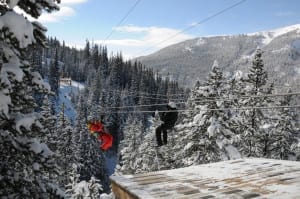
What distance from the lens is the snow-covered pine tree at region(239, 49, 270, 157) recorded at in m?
27.3

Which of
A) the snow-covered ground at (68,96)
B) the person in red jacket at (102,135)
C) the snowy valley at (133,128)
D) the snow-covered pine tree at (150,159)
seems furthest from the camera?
the snow-covered ground at (68,96)

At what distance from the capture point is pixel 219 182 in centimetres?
594

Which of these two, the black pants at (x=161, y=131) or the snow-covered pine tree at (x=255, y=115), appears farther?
the snow-covered pine tree at (x=255, y=115)

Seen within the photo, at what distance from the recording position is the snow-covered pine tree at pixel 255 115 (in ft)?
89.4

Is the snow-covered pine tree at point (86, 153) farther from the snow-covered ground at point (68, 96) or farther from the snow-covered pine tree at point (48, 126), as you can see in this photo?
the snow-covered ground at point (68, 96)

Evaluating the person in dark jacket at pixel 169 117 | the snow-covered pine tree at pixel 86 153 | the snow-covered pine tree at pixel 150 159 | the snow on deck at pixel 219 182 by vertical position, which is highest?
the person in dark jacket at pixel 169 117

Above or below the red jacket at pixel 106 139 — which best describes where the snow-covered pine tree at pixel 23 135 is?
above

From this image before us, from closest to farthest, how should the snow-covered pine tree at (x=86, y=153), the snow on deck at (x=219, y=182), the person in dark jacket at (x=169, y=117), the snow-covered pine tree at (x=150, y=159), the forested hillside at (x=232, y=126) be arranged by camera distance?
the snow on deck at (x=219, y=182) → the person in dark jacket at (x=169, y=117) → the forested hillside at (x=232, y=126) → the snow-covered pine tree at (x=150, y=159) → the snow-covered pine tree at (x=86, y=153)

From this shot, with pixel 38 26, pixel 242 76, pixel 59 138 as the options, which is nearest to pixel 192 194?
pixel 38 26

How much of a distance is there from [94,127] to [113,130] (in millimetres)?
89771

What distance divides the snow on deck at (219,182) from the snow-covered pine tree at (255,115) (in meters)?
20.3

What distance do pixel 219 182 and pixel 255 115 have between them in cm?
2323

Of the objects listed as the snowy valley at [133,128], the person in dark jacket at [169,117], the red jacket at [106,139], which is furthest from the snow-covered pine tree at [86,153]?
the person in dark jacket at [169,117]

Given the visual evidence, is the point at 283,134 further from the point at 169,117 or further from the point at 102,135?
the point at 169,117
